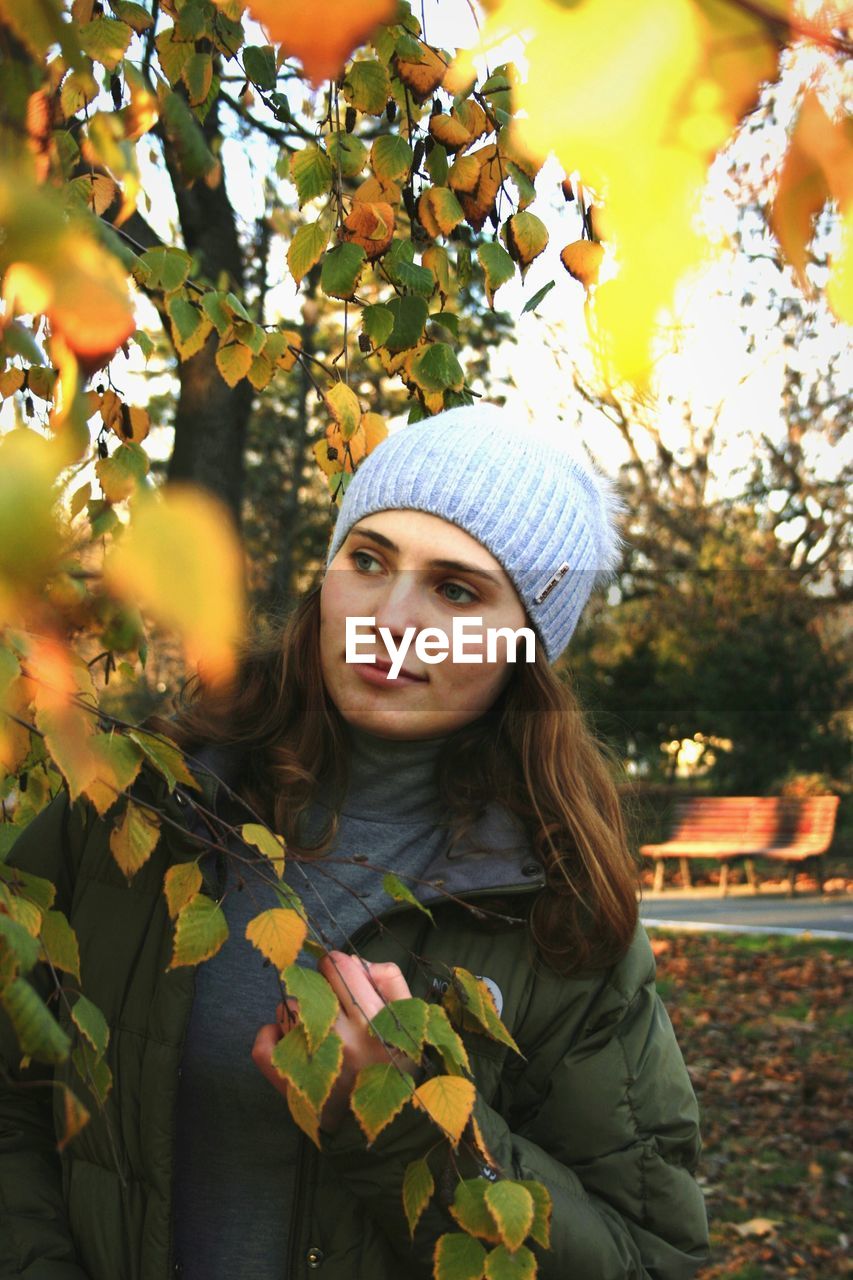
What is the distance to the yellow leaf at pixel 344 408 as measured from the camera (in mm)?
2135

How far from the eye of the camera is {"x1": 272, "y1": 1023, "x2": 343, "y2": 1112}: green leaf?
1.16 metres

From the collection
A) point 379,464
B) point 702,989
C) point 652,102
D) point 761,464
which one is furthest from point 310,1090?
point 761,464

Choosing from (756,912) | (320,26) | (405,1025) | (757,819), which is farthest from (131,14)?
(757,819)

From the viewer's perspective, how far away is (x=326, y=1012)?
1154 mm

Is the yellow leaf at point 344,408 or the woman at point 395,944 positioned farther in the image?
the yellow leaf at point 344,408

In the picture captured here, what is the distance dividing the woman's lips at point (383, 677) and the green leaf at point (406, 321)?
51cm

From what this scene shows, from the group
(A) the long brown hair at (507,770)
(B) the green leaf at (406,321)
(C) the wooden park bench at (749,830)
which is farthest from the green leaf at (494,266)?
(C) the wooden park bench at (749,830)

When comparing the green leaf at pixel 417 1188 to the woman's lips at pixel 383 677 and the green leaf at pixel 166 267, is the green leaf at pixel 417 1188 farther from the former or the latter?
the green leaf at pixel 166 267

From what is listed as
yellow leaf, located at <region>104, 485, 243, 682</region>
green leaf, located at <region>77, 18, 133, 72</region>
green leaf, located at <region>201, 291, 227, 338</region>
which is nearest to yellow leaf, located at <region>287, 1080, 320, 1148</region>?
yellow leaf, located at <region>104, 485, 243, 682</region>

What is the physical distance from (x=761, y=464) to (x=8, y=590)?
11.4 m

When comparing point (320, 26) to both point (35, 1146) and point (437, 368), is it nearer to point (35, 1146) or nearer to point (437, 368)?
point (437, 368)

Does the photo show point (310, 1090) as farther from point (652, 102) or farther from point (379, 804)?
point (652, 102)

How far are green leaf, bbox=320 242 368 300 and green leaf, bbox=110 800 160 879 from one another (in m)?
0.79

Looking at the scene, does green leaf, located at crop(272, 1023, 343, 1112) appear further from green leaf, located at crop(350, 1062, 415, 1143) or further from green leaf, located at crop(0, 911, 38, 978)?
green leaf, located at crop(0, 911, 38, 978)
